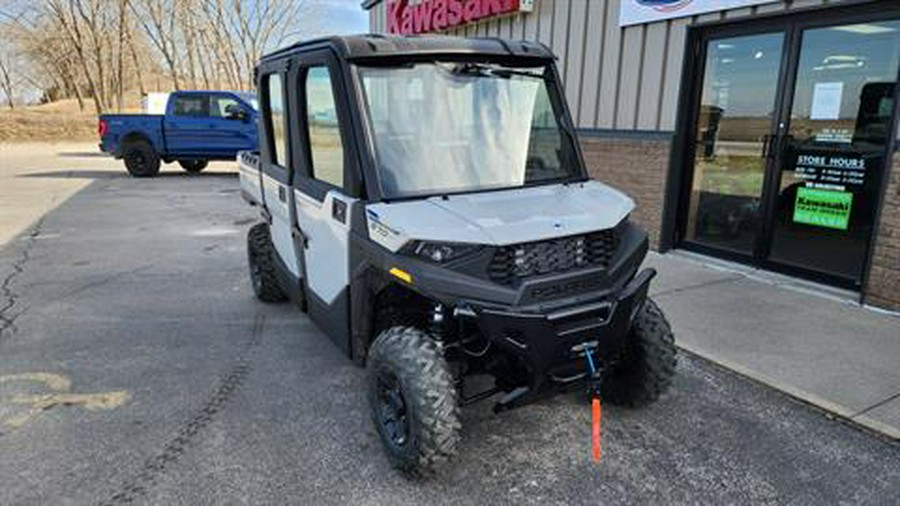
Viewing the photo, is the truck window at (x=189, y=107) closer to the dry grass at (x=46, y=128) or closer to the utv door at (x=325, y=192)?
the utv door at (x=325, y=192)

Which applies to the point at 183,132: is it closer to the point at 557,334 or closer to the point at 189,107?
the point at 189,107

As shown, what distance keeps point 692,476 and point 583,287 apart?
108cm

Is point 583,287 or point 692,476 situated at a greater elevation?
point 583,287

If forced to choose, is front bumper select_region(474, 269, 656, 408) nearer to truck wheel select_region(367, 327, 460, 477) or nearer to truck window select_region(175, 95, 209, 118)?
truck wheel select_region(367, 327, 460, 477)

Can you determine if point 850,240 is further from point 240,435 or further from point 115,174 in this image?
point 115,174

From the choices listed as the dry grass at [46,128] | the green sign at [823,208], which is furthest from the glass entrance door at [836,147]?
the dry grass at [46,128]

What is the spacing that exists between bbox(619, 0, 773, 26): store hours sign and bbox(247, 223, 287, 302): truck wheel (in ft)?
15.7

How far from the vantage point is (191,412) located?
11.6 ft

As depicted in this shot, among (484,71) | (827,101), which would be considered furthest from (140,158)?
(827,101)

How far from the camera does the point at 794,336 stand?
455cm

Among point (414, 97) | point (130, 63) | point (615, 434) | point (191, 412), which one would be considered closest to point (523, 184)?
point (414, 97)

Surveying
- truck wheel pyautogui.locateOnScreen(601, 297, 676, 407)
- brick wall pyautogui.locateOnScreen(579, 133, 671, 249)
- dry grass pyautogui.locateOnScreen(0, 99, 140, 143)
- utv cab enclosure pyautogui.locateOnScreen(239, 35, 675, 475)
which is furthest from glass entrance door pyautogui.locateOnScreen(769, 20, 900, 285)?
dry grass pyautogui.locateOnScreen(0, 99, 140, 143)

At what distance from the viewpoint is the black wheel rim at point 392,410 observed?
9.42ft

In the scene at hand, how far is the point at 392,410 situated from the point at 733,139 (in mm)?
5264
